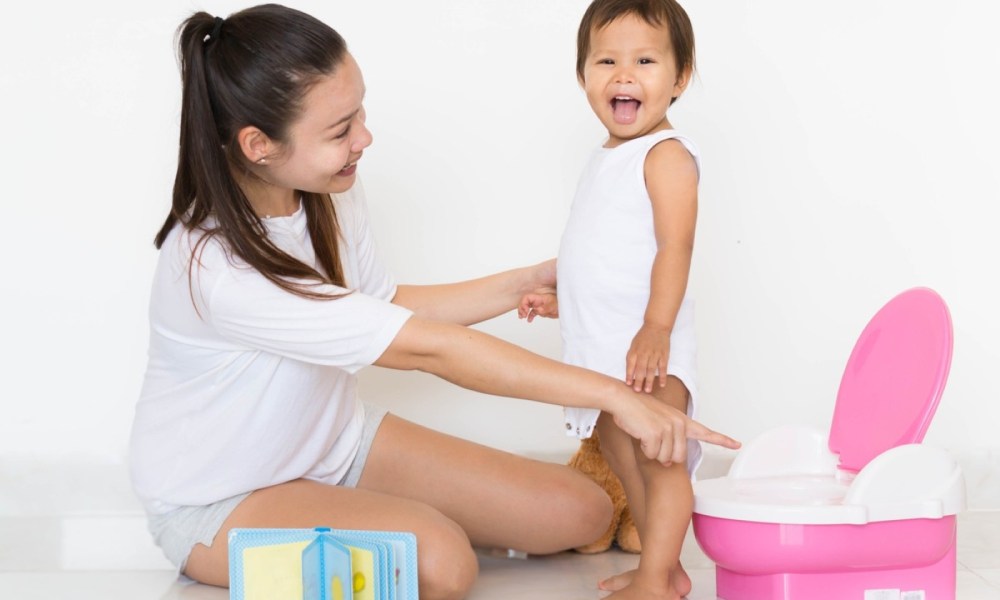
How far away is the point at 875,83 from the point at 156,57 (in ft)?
4.39

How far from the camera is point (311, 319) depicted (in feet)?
4.78

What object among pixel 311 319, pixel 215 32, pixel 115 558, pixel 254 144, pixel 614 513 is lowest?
pixel 115 558

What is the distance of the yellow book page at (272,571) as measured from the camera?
1.40 metres

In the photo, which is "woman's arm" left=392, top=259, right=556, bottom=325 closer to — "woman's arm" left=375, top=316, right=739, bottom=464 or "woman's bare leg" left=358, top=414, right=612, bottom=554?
"woman's bare leg" left=358, top=414, right=612, bottom=554

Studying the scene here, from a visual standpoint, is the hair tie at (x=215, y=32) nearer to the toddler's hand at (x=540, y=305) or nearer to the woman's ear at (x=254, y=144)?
the woman's ear at (x=254, y=144)

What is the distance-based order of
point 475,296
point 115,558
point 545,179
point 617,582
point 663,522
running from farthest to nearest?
point 545,179 → point 115,558 → point 475,296 → point 617,582 → point 663,522

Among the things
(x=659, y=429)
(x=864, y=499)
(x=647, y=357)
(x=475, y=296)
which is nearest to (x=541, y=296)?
(x=475, y=296)

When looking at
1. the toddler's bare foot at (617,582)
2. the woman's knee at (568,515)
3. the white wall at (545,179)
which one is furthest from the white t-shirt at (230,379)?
the white wall at (545,179)

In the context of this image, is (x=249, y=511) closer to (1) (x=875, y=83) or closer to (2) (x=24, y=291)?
(2) (x=24, y=291)

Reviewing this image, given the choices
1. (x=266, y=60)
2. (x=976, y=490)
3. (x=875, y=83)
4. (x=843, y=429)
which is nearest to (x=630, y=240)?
(x=843, y=429)

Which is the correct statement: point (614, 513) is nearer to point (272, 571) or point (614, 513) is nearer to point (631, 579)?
point (631, 579)

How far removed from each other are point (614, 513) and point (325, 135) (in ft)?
2.51

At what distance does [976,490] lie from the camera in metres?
2.21

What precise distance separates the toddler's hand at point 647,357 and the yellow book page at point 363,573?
388mm
